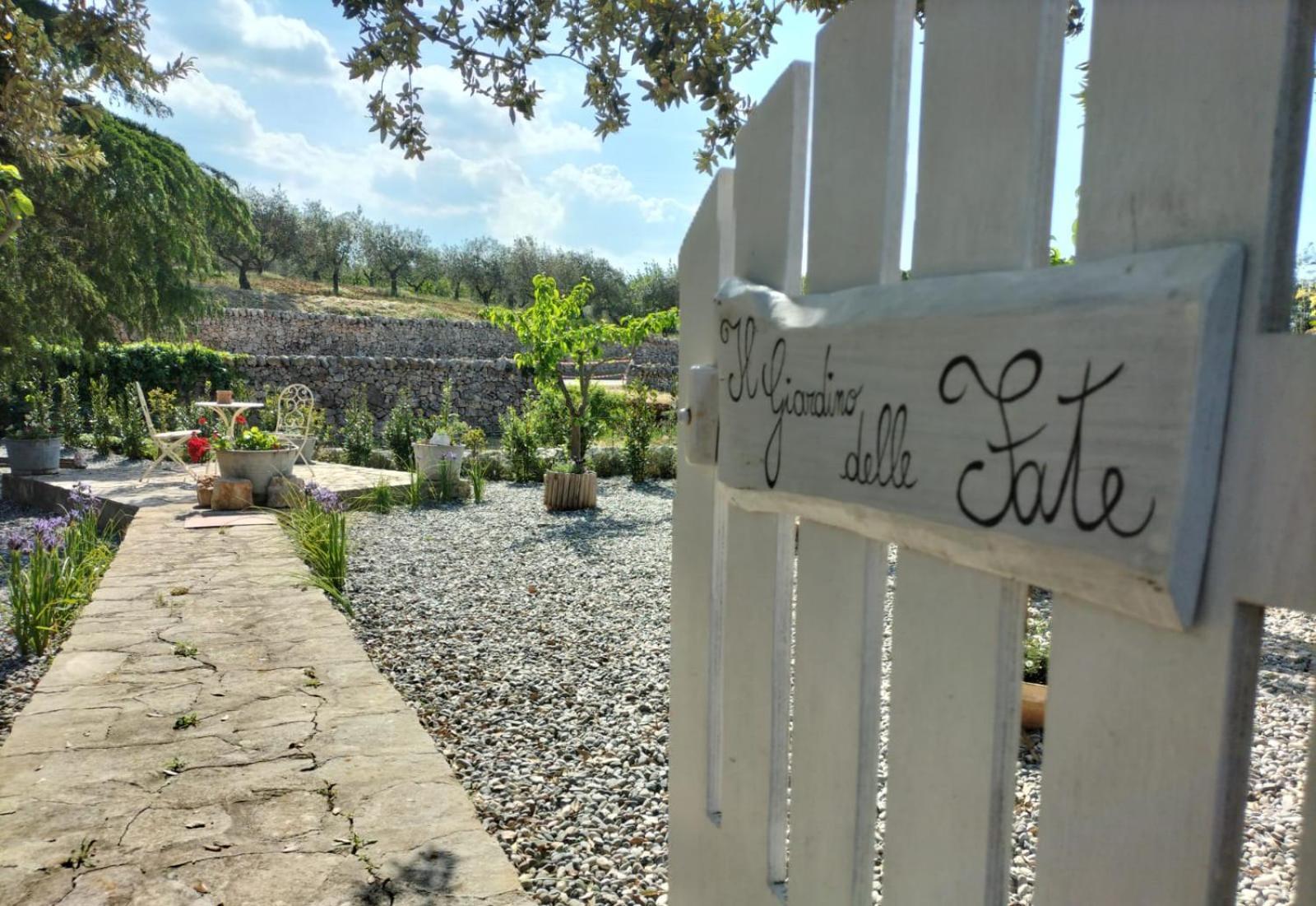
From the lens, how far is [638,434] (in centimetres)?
1024

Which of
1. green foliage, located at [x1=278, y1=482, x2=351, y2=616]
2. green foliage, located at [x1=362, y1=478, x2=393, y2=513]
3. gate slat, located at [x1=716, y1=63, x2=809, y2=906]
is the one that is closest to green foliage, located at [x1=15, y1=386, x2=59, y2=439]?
green foliage, located at [x1=362, y1=478, x2=393, y2=513]

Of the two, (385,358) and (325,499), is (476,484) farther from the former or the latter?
(385,358)

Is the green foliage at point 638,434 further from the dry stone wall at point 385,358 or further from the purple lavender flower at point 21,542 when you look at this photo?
the purple lavender flower at point 21,542

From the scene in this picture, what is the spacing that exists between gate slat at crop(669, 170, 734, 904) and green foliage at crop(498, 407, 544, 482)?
9133 mm

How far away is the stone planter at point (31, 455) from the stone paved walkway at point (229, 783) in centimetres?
780

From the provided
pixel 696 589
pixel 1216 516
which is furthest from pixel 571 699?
pixel 1216 516

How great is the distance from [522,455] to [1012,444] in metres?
10.0

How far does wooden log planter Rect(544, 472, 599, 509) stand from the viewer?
7.93m

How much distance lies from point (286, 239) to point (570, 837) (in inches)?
1451

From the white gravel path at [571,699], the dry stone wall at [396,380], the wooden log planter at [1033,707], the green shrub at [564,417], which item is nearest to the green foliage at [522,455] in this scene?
the green shrub at [564,417]

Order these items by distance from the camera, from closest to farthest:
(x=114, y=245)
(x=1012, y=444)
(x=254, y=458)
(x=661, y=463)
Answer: (x=1012, y=444) → (x=254, y=458) → (x=661, y=463) → (x=114, y=245)

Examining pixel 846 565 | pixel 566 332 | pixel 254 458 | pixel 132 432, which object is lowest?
pixel 132 432

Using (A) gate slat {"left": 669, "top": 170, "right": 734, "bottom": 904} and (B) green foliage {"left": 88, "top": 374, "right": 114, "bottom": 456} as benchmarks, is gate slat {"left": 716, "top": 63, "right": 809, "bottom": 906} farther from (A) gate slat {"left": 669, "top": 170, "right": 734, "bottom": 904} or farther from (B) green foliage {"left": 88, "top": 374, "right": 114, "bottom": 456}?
(B) green foliage {"left": 88, "top": 374, "right": 114, "bottom": 456}

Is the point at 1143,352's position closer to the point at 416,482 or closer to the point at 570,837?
the point at 570,837
